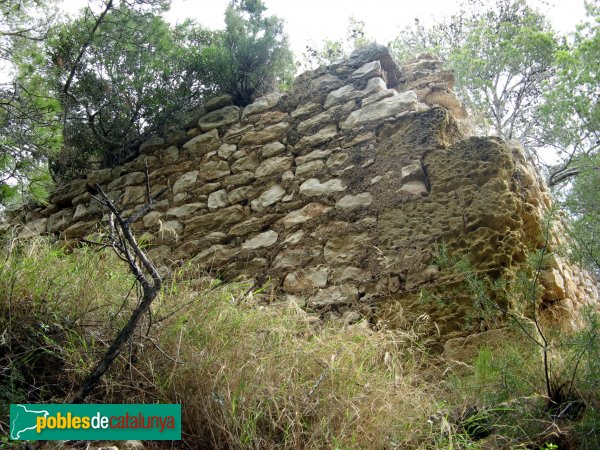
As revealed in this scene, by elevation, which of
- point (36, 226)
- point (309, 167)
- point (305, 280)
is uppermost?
point (36, 226)

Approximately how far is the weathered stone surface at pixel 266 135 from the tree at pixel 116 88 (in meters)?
0.90

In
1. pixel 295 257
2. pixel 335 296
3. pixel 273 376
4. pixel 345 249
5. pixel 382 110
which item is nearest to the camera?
pixel 273 376

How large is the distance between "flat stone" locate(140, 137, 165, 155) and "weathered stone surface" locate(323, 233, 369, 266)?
84.0 inches

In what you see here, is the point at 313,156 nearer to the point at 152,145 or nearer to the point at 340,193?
the point at 340,193

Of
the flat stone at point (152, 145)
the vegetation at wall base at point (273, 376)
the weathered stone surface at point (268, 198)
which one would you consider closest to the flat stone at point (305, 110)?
the weathered stone surface at point (268, 198)

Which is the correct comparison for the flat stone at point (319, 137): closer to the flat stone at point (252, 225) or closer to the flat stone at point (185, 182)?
the flat stone at point (252, 225)

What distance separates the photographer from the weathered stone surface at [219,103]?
4.82 meters

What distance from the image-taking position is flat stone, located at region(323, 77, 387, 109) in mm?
4004

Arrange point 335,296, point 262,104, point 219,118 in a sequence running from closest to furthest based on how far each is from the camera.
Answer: point 335,296
point 262,104
point 219,118

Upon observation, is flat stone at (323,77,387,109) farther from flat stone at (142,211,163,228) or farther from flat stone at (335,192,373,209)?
flat stone at (142,211,163,228)

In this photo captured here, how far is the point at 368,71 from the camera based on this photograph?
4.17m

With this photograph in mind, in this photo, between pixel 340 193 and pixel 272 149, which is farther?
pixel 272 149

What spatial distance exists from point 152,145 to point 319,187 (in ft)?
6.19

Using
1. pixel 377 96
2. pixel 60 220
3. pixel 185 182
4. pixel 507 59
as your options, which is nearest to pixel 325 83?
pixel 377 96
